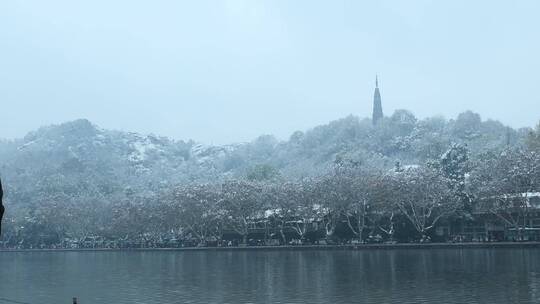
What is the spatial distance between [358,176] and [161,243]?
128ft

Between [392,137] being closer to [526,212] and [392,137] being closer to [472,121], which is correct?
[472,121]

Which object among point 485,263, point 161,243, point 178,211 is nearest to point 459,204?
point 485,263

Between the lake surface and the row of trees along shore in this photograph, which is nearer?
the lake surface

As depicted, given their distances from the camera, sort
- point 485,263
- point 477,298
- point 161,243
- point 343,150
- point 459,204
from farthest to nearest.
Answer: point 343,150
point 161,243
point 459,204
point 485,263
point 477,298

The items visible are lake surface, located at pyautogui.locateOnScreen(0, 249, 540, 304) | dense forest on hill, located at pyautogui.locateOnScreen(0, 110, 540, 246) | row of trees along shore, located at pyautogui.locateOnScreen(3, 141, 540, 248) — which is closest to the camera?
lake surface, located at pyautogui.locateOnScreen(0, 249, 540, 304)

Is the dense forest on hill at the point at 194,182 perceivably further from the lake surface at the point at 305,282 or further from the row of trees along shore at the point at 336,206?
the lake surface at the point at 305,282

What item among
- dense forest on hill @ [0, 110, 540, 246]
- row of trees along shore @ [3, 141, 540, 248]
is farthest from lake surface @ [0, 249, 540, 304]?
dense forest on hill @ [0, 110, 540, 246]

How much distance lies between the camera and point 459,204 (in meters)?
89.7

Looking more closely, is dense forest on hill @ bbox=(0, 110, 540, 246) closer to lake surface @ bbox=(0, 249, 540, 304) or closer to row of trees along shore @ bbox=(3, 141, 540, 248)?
row of trees along shore @ bbox=(3, 141, 540, 248)

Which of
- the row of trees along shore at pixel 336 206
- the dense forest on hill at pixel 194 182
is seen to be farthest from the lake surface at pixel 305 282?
the dense forest on hill at pixel 194 182

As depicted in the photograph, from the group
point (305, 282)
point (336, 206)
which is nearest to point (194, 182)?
point (336, 206)

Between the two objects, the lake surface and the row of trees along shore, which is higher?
the row of trees along shore

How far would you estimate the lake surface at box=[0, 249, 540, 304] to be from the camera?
36.4 meters

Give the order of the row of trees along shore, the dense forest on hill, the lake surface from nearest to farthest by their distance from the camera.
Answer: the lake surface, the row of trees along shore, the dense forest on hill
